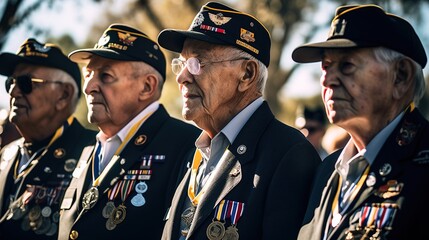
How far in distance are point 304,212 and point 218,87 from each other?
1.18 m

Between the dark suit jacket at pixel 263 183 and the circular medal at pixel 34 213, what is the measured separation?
203cm

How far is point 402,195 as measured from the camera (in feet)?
12.5

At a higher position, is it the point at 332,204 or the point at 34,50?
the point at 34,50

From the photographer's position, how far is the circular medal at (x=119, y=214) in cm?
563

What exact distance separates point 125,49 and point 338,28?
251 cm

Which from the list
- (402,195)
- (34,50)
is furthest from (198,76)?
(34,50)

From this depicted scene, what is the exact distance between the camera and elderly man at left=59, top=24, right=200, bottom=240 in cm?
568

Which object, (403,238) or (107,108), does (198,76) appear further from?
(403,238)

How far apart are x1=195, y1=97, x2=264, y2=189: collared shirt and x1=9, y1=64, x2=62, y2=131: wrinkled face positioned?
263 cm

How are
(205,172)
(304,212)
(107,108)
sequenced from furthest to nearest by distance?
(107,108) < (205,172) < (304,212)

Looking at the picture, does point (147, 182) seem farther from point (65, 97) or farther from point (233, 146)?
point (65, 97)

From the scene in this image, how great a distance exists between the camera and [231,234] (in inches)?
181

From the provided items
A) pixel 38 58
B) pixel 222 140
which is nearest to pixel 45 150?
pixel 38 58

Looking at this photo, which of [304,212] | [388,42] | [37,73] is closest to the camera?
[388,42]
